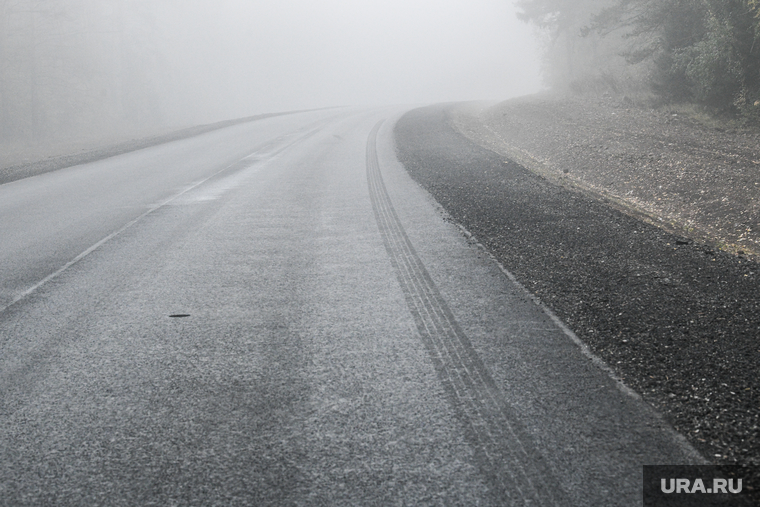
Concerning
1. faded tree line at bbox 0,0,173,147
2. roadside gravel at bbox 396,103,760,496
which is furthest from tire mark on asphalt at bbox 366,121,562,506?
faded tree line at bbox 0,0,173,147

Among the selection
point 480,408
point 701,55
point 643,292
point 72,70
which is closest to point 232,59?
point 72,70

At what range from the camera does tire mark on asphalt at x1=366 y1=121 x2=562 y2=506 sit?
2549 millimetres

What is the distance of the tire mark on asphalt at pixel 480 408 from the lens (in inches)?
100

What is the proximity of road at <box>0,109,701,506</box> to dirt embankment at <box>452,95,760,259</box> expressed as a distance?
3810 millimetres

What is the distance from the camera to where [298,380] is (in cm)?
357

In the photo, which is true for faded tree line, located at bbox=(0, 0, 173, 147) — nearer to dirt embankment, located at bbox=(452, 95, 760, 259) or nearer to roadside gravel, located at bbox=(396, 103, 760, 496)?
dirt embankment, located at bbox=(452, 95, 760, 259)

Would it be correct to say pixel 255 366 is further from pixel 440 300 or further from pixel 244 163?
pixel 244 163

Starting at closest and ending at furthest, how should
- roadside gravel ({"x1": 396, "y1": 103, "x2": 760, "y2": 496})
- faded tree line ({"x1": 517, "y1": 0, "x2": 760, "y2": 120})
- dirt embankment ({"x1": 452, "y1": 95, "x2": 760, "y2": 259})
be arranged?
roadside gravel ({"x1": 396, "y1": 103, "x2": 760, "y2": 496})
dirt embankment ({"x1": 452, "y1": 95, "x2": 760, "y2": 259})
faded tree line ({"x1": 517, "y1": 0, "x2": 760, "y2": 120})

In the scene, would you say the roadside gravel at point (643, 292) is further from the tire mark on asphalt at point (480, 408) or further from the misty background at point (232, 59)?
the misty background at point (232, 59)

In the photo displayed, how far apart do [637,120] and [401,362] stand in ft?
48.0

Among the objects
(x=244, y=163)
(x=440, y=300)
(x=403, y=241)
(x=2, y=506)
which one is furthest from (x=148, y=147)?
(x=2, y=506)

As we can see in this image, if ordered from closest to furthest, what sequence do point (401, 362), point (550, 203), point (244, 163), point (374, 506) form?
1. point (374, 506)
2. point (401, 362)
3. point (550, 203)
4. point (244, 163)

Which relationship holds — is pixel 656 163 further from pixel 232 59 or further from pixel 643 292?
pixel 232 59

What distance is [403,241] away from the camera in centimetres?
686
